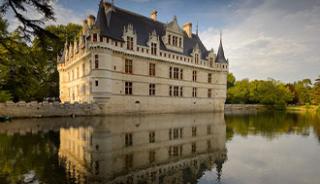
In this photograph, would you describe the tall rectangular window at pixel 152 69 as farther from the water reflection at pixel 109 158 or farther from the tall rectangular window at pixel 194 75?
the water reflection at pixel 109 158

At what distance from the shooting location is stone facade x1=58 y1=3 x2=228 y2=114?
22906mm

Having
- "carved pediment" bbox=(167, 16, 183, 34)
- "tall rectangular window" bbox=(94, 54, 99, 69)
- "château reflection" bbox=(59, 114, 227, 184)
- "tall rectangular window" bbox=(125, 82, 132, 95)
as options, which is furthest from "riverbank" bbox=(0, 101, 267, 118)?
"carved pediment" bbox=(167, 16, 183, 34)

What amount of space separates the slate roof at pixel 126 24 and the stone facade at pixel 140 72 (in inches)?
7.6

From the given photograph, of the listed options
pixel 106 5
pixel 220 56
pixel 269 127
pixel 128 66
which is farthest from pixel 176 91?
pixel 269 127

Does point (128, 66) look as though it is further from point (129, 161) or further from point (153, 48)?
point (129, 161)

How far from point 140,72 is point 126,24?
18.0 ft

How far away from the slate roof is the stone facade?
0.63 feet

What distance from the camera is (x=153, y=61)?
27484 mm

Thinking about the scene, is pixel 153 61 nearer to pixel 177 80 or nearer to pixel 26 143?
pixel 177 80

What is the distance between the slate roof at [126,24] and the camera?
932 inches

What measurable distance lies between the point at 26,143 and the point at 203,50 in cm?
3064

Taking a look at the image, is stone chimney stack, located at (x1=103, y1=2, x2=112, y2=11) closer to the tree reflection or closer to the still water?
the tree reflection

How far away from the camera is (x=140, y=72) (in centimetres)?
2634

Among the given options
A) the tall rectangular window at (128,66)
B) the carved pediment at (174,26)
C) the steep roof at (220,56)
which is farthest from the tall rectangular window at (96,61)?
the steep roof at (220,56)
